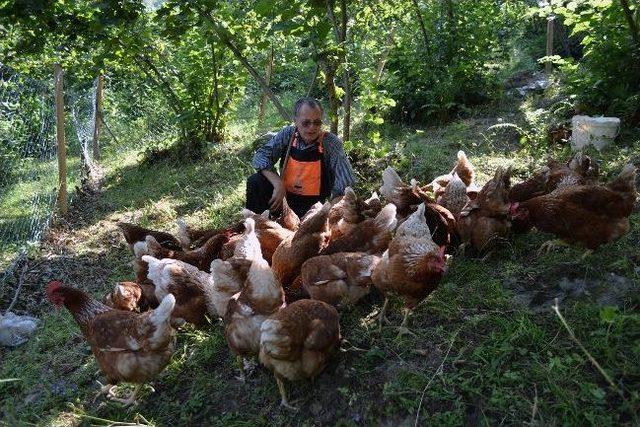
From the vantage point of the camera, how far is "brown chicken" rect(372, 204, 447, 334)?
9.43 feet

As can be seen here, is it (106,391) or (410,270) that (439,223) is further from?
(106,391)

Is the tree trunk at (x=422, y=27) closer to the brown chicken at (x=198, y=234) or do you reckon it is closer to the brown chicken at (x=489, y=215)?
the brown chicken at (x=489, y=215)

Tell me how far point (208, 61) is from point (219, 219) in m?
3.70

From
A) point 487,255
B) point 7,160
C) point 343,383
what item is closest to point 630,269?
point 487,255

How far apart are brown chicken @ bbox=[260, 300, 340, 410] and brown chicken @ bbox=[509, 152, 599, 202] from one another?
2.17 m

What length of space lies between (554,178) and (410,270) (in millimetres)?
1958

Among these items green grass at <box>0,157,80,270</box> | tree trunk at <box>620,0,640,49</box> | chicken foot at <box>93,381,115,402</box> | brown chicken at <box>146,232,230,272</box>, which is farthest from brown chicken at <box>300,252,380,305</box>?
tree trunk at <box>620,0,640,49</box>

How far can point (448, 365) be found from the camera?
264 centimetres

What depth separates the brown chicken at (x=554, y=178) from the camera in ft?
12.8

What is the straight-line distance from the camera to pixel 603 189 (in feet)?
10.6

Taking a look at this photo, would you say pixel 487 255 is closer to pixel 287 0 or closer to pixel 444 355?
pixel 444 355

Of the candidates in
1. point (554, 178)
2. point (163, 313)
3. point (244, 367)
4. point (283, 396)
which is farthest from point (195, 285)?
point (554, 178)

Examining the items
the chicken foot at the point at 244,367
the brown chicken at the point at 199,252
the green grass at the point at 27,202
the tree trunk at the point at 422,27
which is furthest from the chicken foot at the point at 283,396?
the tree trunk at the point at 422,27

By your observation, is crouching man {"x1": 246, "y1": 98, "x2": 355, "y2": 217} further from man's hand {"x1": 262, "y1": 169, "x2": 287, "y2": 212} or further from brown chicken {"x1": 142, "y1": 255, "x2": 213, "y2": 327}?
brown chicken {"x1": 142, "y1": 255, "x2": 213, "y2": 327}
